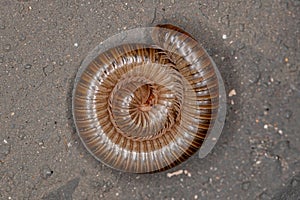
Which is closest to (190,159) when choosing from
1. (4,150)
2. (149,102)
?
(149,102)

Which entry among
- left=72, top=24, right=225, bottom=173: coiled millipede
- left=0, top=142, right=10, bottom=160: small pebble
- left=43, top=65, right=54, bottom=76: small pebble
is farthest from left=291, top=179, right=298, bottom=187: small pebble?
left=0, top=142, right=10, bottom=160: small pebble

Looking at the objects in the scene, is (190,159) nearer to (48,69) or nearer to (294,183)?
(294,183)

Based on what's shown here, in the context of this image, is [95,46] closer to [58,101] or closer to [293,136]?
[58,101]

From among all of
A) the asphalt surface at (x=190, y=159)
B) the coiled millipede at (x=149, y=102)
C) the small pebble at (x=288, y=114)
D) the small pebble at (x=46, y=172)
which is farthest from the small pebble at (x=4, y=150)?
the small pebble at (x=288, y=114)

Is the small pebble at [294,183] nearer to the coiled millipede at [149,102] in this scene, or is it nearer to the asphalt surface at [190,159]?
the asphalt surface at [190,159]

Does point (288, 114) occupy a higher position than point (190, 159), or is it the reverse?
point (288, 114)
